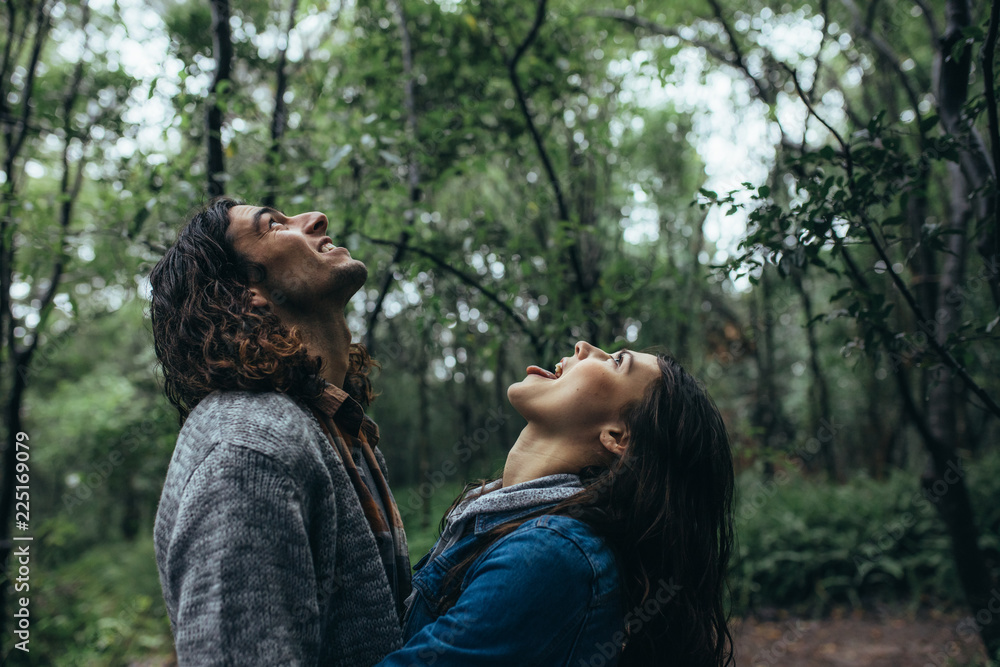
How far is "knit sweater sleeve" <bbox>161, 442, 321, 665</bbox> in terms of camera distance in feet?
3.57

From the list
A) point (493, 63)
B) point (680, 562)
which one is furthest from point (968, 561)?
point (493, 63)

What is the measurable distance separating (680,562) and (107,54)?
5887 millimetres

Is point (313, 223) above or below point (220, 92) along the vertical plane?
below

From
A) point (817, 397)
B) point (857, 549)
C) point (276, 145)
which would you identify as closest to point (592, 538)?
point (276, 145)

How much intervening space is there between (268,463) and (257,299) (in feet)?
1.85

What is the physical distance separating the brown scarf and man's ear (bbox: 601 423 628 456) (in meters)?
0.66

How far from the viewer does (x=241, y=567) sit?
3.67ft

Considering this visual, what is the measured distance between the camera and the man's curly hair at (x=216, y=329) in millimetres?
1425

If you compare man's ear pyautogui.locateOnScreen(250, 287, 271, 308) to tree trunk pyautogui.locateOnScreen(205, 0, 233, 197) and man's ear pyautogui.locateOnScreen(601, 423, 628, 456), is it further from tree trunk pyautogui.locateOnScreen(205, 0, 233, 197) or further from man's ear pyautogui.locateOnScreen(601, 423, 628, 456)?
tree trunk pyautogui.locateOnScreen(205, 0, 233, 197)

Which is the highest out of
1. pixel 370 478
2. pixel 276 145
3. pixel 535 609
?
pixel 276 145

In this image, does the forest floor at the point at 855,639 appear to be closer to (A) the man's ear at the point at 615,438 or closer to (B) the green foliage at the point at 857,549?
(B) the green foliage at the point at 857,549

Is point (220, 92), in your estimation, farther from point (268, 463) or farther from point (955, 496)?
point (955, 496)

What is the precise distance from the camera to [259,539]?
1146 mm

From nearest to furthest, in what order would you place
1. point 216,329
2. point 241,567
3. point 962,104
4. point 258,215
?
point 241,567 < point 216,329 < point 258,215 < point 962,104
